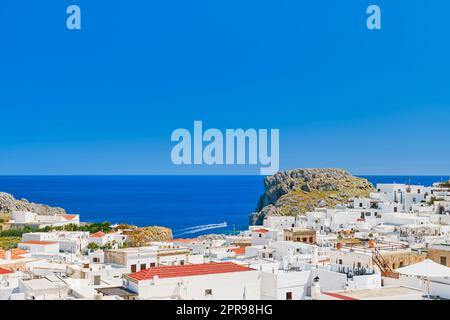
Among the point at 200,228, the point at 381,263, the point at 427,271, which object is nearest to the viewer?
the point at 427,271

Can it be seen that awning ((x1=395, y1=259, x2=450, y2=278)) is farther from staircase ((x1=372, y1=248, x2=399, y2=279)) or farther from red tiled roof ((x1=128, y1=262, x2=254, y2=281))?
staircase ((x1=372, y1=248, x2=399, y2=279))

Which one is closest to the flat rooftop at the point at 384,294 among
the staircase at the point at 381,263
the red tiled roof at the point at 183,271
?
the red tiled roof at the point at 183,271

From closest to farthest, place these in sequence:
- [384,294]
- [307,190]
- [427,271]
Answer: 1. [384,294]
2. [427,271]
3. [307,190]

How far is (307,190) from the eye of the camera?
61.7 m

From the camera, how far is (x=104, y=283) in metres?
12.9

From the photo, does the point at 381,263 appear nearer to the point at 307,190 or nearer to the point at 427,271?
the point at 427,271

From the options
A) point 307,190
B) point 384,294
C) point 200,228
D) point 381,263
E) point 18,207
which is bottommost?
point 200,228

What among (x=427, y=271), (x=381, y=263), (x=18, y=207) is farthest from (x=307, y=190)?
(x=427, y=271)

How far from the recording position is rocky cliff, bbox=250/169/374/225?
53344 millimetres

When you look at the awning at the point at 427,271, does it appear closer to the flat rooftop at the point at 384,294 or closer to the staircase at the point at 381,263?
the flat rooftop at the point at 384,294

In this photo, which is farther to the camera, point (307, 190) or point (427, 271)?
point (307, 190)

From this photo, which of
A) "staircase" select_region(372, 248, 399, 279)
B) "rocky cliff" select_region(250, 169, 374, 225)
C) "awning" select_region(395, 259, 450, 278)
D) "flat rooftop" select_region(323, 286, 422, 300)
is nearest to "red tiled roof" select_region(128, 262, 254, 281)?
"awning" select_region(395, 259, 450, 278)
